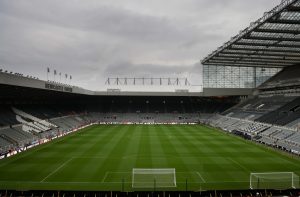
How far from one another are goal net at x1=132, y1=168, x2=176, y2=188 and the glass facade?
6743 cm

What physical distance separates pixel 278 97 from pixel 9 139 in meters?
53.4

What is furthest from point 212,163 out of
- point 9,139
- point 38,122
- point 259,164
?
point 38,122

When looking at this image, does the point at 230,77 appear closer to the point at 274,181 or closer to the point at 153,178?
the point at 274,181

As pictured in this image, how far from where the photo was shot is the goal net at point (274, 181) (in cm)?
2428

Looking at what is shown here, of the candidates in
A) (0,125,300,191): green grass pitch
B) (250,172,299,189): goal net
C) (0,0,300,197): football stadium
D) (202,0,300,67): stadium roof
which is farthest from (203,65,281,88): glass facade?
(250,172,299,189): goal net

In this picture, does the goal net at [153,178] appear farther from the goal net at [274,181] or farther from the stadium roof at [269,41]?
the stadium roof at [269,41]

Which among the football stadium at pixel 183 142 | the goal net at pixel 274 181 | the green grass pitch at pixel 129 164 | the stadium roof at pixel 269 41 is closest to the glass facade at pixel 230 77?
the football stadium at pixel 183 142

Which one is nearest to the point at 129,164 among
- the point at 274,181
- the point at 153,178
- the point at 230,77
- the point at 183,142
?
the point at 153,178

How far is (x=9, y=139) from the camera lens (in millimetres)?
43656

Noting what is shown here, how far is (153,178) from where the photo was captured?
1032 inches

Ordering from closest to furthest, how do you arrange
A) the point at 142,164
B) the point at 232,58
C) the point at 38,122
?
1. the point at 142,164
2. the point at 38,122
3. the point at 232,58

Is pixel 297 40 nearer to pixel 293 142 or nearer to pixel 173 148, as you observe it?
pixel 293 142

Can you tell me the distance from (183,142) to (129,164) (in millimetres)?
17511

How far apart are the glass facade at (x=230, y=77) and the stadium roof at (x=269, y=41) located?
50.5ft
